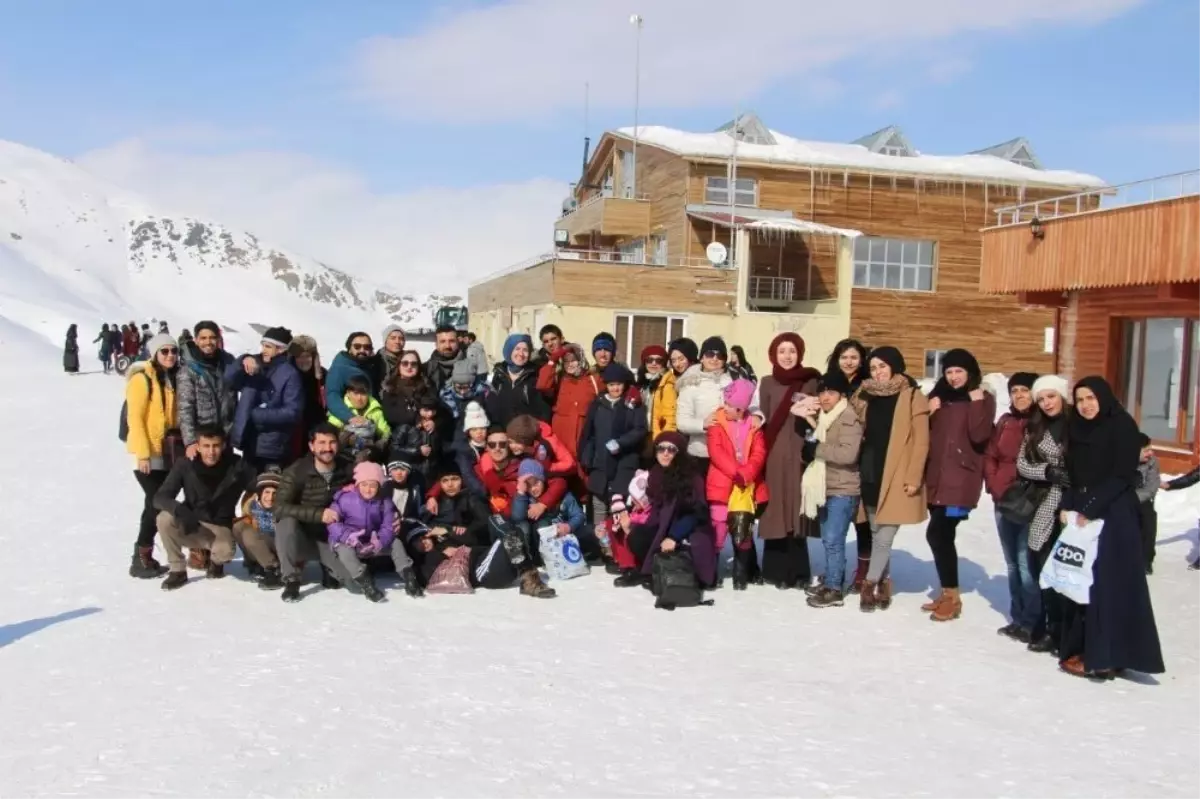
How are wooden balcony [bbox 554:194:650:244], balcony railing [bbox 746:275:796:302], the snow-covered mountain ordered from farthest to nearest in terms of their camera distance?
the snow-covered mountain, wooden balcony [bbox 554:194:650:244], balcony railing [bbox 746:275:796:302]

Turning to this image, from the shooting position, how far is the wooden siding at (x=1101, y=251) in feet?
44.5

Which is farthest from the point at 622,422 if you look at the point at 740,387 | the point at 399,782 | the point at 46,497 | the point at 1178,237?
the point at 1178,237

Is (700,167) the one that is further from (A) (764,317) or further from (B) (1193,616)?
(B) (1193,616)

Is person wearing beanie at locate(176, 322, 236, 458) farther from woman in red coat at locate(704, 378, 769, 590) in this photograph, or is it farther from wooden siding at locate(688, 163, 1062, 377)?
wooden siding at locate(688, 163, 1062, 377)

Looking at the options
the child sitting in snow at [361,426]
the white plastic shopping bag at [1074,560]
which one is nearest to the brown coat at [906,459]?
the white plastic shopping bag at [1074,560]

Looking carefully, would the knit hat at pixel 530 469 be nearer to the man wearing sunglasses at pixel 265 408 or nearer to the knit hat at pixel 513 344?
the knit hat at pixel 513 344

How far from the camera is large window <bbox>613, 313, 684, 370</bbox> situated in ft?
86.0

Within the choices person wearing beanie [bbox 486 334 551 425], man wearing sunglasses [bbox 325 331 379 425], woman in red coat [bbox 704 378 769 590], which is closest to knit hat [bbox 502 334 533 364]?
person wearing beanie [bbox 486 334 551 425]

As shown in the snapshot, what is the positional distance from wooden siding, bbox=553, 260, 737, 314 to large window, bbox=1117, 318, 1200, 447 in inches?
483

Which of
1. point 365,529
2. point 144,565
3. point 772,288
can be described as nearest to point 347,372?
point 365,529

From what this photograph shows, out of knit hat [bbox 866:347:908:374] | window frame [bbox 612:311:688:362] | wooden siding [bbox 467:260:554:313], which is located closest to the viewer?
knit hat [bbox 866:347:908:374]

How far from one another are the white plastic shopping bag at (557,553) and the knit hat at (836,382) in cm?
219

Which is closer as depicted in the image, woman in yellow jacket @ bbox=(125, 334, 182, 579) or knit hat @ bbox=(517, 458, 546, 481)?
woman in yellow jacket @ bbox=(125, 334, 182, 579)

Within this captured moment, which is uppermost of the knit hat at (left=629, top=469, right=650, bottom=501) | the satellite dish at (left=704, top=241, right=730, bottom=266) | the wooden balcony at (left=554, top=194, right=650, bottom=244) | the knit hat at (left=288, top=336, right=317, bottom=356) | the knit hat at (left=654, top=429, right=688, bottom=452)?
the wooden balcony at (left=554, top=194, right=650, bottom=244)
